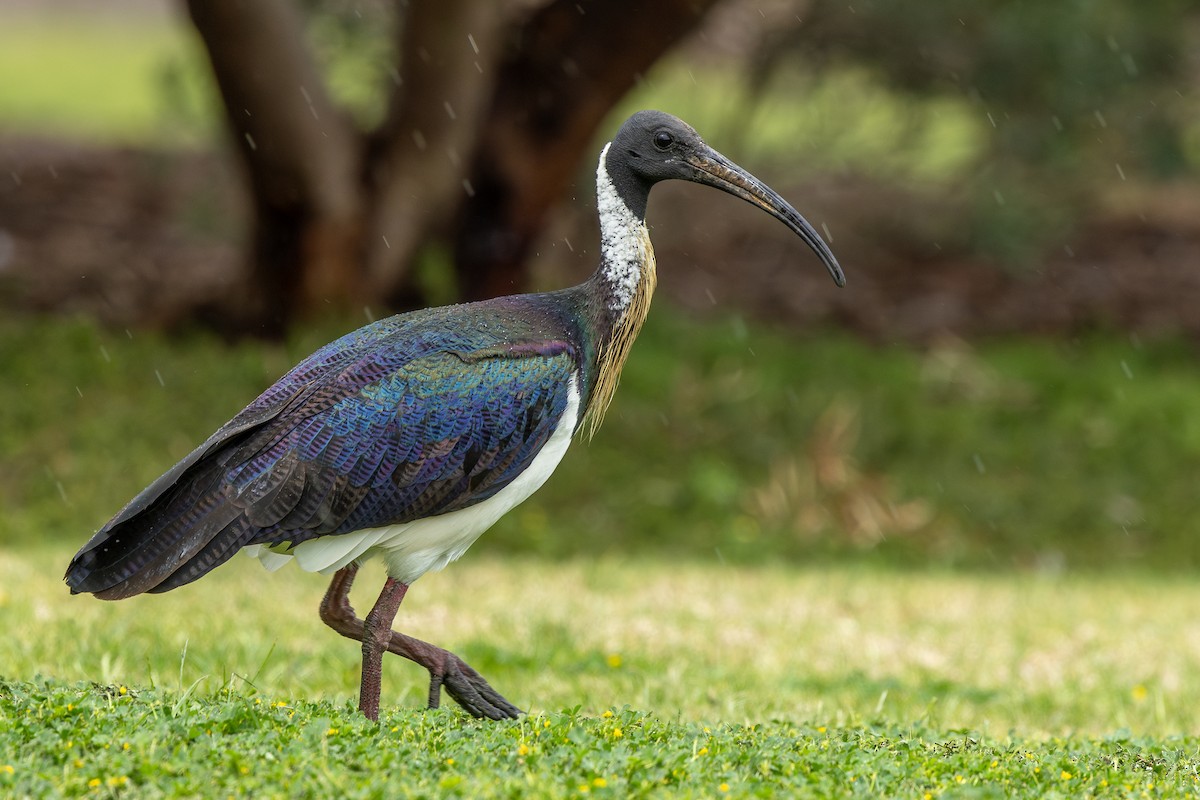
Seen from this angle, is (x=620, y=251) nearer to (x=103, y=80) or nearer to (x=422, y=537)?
(x=422, y=537)

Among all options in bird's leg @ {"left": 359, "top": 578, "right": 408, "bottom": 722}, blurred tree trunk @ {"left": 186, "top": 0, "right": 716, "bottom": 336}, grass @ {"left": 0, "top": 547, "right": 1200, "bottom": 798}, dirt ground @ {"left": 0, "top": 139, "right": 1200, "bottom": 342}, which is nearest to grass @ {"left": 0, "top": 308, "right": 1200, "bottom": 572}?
blurred tree trunk @ {"left": 186, "top": 0, "right": 716, "bottom": 336}

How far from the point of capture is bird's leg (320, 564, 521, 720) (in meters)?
5.42

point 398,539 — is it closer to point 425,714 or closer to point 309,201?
point 425,714

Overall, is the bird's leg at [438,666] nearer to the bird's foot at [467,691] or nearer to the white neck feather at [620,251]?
the bird's foot at [467,691]

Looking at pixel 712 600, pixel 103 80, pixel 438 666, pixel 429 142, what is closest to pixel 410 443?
pixel 438 666

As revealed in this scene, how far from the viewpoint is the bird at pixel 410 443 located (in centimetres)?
506

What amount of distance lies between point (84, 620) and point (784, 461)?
641 centimetres

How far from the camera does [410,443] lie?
517cm

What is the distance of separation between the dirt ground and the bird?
27.2 ft

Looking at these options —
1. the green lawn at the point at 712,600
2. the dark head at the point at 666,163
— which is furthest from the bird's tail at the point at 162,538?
the dark head at the point at 666,163

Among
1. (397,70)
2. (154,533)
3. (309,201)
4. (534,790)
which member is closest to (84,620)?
(154,533)

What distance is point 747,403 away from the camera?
520 inches

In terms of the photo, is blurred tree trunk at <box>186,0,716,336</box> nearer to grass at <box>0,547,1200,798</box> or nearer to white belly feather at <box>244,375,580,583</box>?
grass at <box>0,547,1200,798</box>

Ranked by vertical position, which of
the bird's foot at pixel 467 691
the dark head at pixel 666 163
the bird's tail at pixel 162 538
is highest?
the dark head at pixel 666 163
